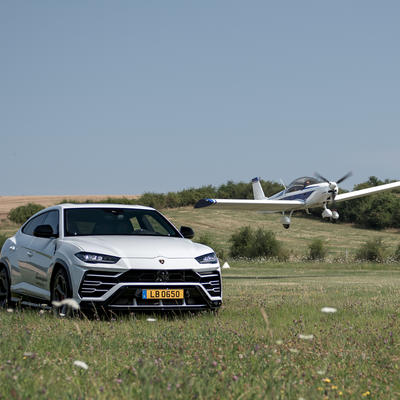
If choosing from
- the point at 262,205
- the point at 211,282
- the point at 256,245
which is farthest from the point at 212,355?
the point at 256,245

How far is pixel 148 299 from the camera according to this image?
8.94m

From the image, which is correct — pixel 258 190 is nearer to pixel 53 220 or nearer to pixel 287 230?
pixel 287 230

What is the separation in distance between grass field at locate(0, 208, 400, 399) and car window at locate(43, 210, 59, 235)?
4.95 ft

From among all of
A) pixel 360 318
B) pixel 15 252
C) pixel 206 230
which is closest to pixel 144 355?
pixel 360 318

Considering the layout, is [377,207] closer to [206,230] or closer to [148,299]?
[206,230]

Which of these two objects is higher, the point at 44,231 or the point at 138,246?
the point at 44,231

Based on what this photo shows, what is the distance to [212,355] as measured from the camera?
5906mm

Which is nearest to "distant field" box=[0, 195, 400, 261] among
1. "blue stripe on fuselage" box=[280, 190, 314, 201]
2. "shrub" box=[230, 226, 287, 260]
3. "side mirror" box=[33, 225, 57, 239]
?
"shrub" box=[230, 226, 287, 260]

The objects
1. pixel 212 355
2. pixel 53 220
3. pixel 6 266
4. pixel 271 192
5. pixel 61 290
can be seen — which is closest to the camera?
pixel 212 355

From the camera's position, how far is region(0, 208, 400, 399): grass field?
437 cm

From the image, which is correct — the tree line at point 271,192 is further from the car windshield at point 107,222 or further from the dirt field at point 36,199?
the car windshield at point 107,222

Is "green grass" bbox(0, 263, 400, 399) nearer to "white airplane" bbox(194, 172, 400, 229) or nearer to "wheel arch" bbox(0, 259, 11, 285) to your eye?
"wheel arch" bbox(0, 259, 11, 285)

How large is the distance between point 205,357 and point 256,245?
5059 cm

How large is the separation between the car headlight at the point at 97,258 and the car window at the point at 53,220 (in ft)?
4.50
